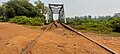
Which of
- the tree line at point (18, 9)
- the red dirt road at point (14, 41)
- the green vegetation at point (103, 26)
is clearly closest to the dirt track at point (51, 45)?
the red dirt road at point (14, 41)

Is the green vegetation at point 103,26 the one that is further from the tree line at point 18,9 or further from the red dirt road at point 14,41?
the tree line at point 18,9

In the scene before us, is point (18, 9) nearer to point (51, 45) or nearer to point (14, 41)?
point (14, 41)

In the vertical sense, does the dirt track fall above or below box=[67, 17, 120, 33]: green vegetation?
above

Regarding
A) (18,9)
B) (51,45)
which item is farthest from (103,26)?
(18,9)

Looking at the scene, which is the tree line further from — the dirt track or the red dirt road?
the dirt track

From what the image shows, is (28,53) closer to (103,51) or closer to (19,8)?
(103,51)

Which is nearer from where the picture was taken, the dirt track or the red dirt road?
the dirt track

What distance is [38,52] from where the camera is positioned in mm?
5664

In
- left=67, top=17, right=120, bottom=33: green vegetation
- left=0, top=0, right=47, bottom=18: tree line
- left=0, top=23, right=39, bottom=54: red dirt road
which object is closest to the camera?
left=0, top=23, right=39, bottom=54: red dirt road

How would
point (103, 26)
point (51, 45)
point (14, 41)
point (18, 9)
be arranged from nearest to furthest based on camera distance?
point (51, 45) → point (14, 41) → point (103, 26) → point (18, 9)

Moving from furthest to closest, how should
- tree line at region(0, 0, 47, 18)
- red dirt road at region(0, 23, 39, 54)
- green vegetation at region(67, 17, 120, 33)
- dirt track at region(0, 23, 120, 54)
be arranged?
tree line at region(0, 0, 47, 18) → green vegetation at region(67, 17, 120, 33) → red dirt road at region(0, 23, 39, 54) → dirt track at region(0, 23, 120, 54)

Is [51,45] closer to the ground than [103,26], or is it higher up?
higher up

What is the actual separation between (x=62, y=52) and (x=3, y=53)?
1494mm

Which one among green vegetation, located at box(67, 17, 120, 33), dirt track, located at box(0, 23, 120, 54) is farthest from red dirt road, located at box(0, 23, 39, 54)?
green vegetation, located at box(67, 17, 120, 33)
